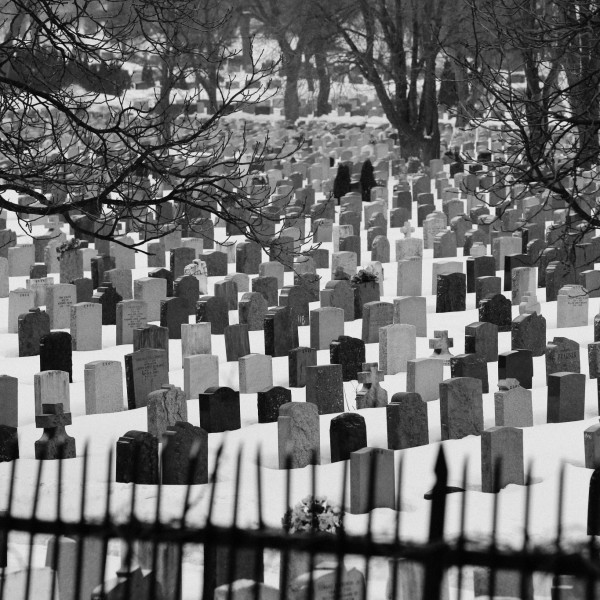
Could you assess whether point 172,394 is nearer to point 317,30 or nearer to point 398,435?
point 398,435

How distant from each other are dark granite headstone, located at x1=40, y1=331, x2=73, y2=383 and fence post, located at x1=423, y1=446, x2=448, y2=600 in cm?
836

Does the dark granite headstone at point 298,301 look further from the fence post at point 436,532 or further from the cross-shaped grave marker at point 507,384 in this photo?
the fence post at point 436,532

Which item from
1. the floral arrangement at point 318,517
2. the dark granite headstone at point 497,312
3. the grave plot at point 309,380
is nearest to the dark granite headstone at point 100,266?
the grave plot at point 309,380

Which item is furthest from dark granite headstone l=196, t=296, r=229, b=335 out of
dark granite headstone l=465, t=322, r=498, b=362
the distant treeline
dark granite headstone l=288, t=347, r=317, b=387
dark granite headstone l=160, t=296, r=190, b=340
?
dark granite headstone l=465, t=322, r=498, b=362

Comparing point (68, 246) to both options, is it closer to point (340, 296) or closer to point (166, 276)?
point (166, 276)

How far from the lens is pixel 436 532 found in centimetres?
296

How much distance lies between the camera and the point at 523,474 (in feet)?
26.3

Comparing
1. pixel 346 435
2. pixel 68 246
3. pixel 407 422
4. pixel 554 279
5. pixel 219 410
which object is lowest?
pixel 346 435

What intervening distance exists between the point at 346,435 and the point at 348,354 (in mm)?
2695

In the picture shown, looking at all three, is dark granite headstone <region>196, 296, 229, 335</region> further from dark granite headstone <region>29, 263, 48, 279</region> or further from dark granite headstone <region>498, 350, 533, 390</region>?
dark granite headstone <region>498, 350, 533, 390</region>

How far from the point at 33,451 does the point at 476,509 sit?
3.44m

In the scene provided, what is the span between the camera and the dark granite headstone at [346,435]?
8.47 metres

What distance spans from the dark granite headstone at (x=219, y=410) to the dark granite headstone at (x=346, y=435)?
1.14 metres

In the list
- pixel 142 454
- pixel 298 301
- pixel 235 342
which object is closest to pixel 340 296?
pixel 298 301
